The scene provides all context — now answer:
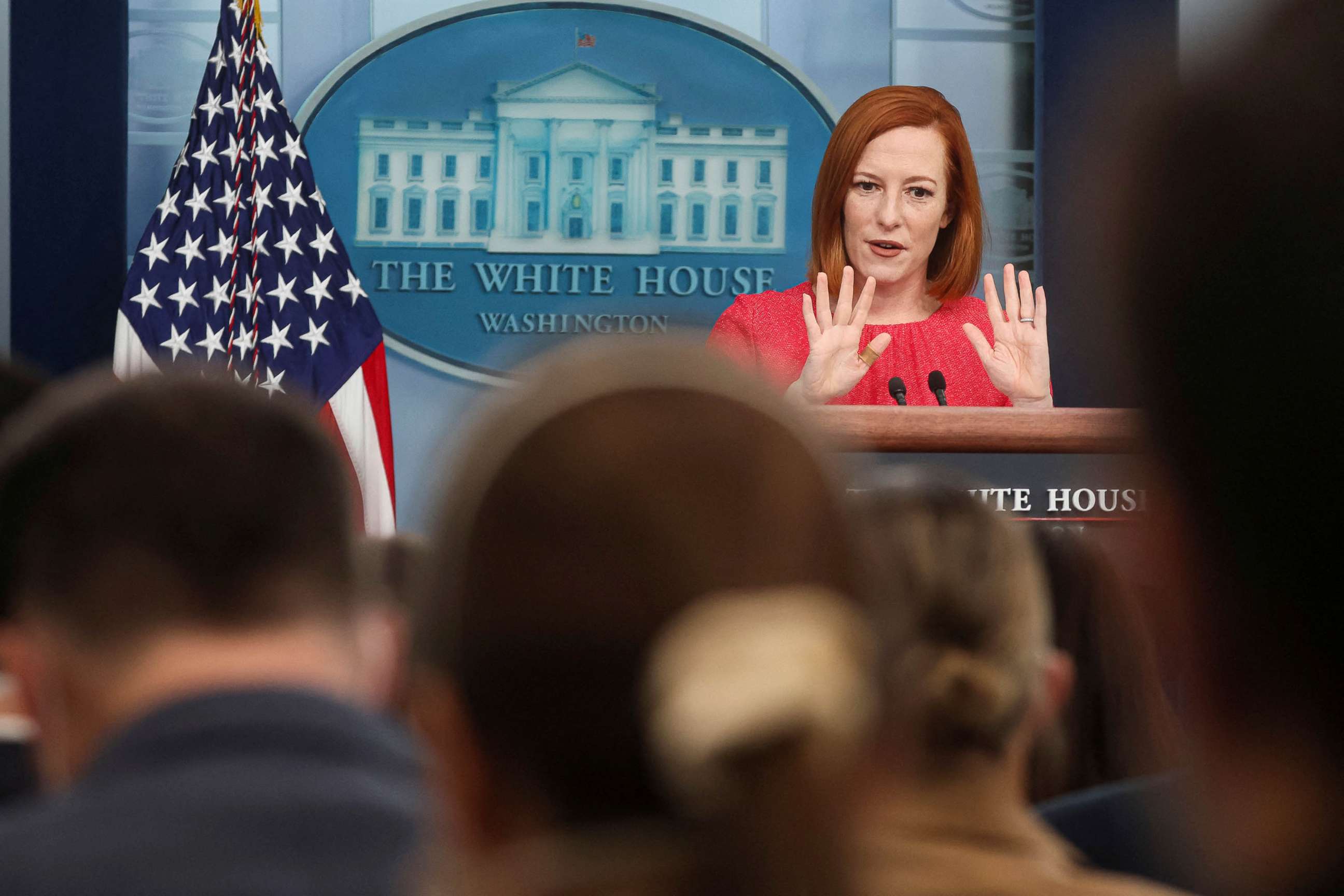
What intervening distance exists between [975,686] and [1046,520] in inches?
62.8

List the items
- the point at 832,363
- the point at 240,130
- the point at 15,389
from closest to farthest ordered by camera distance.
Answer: the point at 15,389, the point at 832,363, the point at 240,130

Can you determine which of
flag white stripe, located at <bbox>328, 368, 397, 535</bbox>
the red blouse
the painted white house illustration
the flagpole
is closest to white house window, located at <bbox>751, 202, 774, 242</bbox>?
the painted white house illustration

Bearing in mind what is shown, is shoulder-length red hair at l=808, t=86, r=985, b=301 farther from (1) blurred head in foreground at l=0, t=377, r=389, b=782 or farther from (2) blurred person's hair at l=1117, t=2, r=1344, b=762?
(2) blurred person's hair at l=1117, t=2, r=1344, b=762

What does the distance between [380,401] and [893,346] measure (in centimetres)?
155

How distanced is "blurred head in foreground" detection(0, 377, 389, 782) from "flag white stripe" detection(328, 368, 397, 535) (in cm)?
293

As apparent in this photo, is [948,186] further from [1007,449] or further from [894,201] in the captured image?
[1007,449]

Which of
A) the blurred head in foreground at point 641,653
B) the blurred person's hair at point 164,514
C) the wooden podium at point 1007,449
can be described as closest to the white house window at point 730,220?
the wooden podium at point 1007,449

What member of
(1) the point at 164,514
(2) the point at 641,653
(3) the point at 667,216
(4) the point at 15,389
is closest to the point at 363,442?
(3) the point at 667,216

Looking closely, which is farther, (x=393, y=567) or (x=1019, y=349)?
(x=1019, y=349)

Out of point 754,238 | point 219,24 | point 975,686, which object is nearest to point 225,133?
point 219,24

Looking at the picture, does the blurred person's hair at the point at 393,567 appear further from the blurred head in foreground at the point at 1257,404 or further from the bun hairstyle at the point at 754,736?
the blurred head in foreground at the point at 1257,404

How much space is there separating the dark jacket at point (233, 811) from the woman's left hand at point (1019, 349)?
2.59 m

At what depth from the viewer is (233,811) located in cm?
67

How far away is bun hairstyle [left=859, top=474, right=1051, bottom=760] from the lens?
2.74 feet
